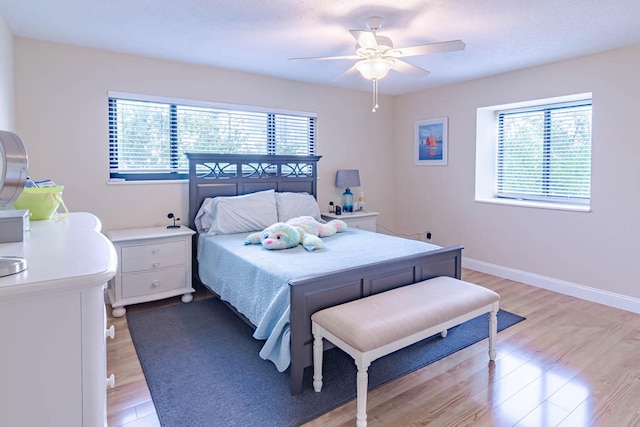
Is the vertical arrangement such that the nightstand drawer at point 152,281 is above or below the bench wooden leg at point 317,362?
above

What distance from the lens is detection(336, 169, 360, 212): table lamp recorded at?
15.6ft

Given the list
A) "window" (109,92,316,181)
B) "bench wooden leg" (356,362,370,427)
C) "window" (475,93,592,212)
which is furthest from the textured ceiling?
"bench wooden leg" (356,362,370,427)

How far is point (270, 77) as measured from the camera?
4.26m

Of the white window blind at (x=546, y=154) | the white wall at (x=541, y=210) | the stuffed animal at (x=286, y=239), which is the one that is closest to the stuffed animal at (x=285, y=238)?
the stuffed animal at (x=286, y=239)

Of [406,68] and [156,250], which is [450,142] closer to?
[406,68]

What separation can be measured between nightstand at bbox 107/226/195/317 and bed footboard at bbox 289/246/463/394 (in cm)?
178

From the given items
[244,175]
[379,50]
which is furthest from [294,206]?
[379,50]

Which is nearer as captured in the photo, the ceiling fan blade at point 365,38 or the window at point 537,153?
the ceiling fan blade at point 365,38

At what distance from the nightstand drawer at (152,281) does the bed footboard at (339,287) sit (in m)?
1.79

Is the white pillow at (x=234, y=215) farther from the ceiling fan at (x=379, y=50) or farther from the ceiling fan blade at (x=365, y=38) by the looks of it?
the ceiling fan blade at (x=365, y=38)

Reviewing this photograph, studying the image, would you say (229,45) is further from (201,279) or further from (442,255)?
(442,255)

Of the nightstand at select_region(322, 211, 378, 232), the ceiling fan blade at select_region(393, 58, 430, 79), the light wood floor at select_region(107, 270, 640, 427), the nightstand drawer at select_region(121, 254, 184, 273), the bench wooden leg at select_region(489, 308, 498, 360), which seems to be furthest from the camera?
the nightstand at select_region(322, 211, 378, 232)

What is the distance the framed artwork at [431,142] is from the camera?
15.8 feet

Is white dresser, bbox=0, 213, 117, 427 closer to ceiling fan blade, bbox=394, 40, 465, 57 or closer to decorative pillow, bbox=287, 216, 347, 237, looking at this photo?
ceiling fan blade, bbox=394, 40, 465, 57
